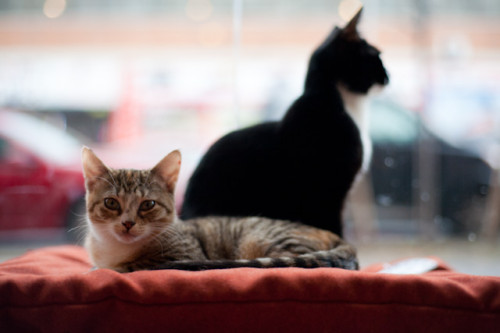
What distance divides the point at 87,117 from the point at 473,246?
2.61 meters

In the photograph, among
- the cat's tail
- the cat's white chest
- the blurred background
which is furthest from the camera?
the blurred background

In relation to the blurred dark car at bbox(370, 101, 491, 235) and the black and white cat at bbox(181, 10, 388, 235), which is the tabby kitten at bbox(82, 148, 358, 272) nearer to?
the black and white cat at bbox(181, 10, 388, 235)

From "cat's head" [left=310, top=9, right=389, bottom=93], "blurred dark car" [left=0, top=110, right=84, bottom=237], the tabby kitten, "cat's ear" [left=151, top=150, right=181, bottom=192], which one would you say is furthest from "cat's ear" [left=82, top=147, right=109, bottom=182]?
"blurred dark car" [left=0, top=110, right=84, bottom=237]

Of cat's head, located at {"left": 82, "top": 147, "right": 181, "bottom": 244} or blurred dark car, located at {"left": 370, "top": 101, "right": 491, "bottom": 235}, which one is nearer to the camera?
cat's head, located at {"left": 82, "top": 147, "right": 181, "bottom": 244}

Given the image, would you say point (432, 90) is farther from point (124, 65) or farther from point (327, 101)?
point (124, 65)

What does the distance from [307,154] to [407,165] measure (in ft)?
5.76

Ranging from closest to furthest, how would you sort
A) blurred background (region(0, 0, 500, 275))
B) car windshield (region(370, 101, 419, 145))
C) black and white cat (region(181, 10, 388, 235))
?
black and white cat (region(181, 10, 388, 235)) → blurred background (region(0, 0, 500, 275)) → car windshield (region(370, 101, 419, 145))

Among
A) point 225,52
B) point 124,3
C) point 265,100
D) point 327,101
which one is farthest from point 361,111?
point 124,3

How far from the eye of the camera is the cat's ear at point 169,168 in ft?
4.31

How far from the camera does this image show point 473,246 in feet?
8.87

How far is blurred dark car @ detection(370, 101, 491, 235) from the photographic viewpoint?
294 centimetres

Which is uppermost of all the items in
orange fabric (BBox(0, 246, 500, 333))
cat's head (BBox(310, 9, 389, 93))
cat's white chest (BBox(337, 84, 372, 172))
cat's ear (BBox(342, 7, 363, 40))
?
cat's ear (BBox(342, 7, 363, 40))

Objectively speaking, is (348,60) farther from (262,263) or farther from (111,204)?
(111,204)

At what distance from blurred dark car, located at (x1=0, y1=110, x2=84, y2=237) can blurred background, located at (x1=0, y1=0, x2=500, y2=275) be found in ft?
0.05
